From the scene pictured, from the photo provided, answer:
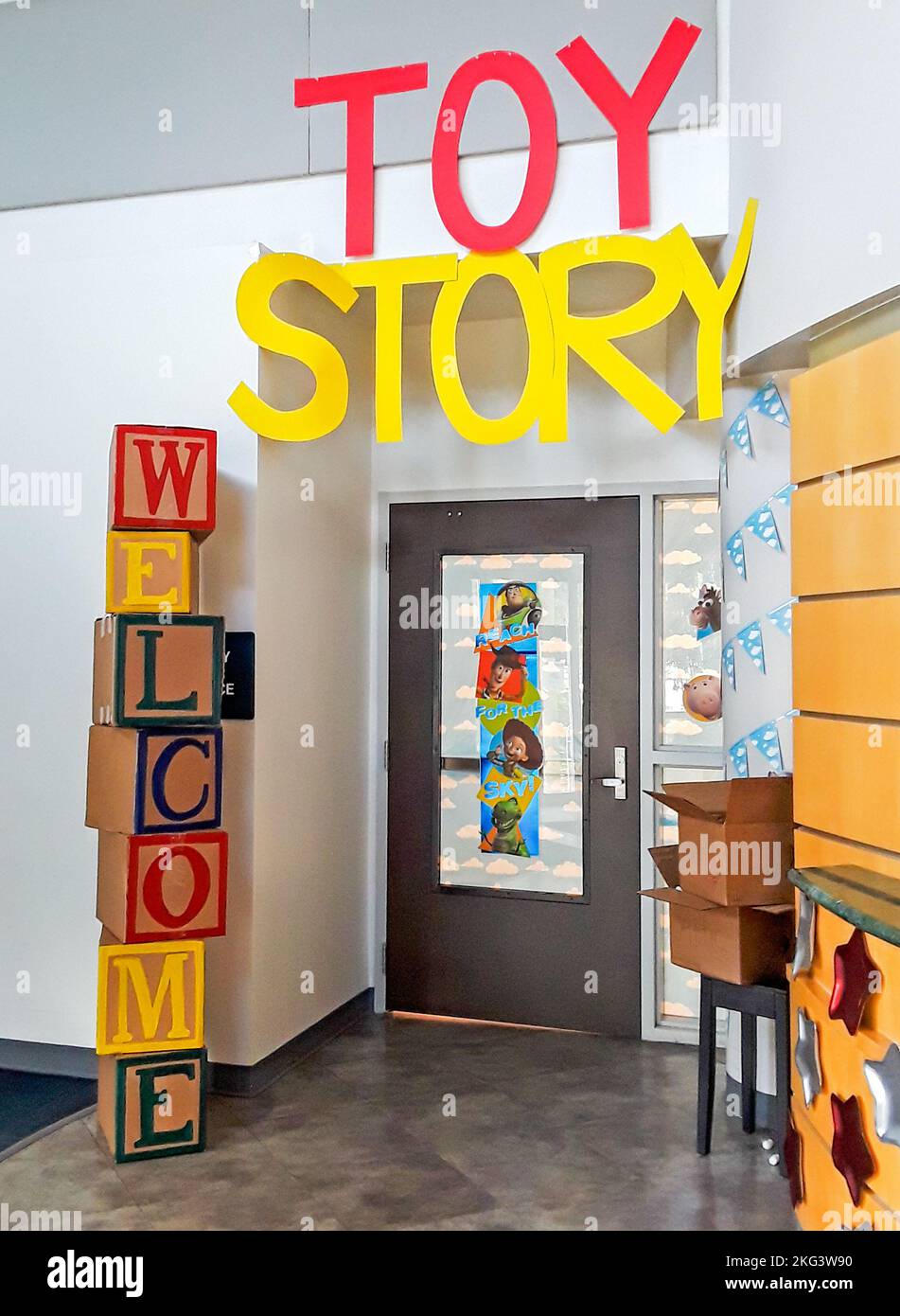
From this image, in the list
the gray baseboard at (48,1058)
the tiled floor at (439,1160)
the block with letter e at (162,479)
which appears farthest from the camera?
the gray baseboard at (48,1058)

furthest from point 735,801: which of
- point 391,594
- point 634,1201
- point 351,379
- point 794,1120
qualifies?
point 351,379

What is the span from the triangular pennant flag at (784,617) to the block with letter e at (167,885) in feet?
5.53

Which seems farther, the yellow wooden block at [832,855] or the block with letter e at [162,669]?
the block with letter e at [162,669]

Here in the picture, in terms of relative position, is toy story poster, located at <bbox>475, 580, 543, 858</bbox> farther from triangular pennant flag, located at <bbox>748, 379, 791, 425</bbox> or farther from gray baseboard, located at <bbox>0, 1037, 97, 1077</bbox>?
gray baseboard, located at <bbox>0, 1037, 97, 1077</bbox>

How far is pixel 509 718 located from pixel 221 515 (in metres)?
1.37

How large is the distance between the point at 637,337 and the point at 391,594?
1347mm

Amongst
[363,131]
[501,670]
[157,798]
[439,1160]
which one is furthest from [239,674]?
[363,131]

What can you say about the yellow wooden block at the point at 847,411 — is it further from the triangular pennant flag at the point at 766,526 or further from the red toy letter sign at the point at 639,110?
the red toy letter sign at the point at 639,110

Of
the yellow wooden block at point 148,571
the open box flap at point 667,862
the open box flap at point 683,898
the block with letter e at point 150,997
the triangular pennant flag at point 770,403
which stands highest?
the triangular pennant flag at point 770,403

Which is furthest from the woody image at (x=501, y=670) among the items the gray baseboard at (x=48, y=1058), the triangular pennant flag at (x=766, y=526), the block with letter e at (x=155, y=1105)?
the gray baseboard at (x=48, y=1058)

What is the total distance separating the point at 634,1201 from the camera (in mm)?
2793

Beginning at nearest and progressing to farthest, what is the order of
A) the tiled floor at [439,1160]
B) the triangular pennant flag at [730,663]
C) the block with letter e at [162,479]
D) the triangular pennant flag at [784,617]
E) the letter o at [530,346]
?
the tiled floor at [439,1160] → the block with letter e at [162,479] → the triangular pennant flag at [784,617] → the letter o at [530,346] → the triangular pennant flag at [730,663]

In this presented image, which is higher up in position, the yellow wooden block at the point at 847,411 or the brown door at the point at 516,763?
the yellow wooden block at the point at 847,411

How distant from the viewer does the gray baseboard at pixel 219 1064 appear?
11.4ft
